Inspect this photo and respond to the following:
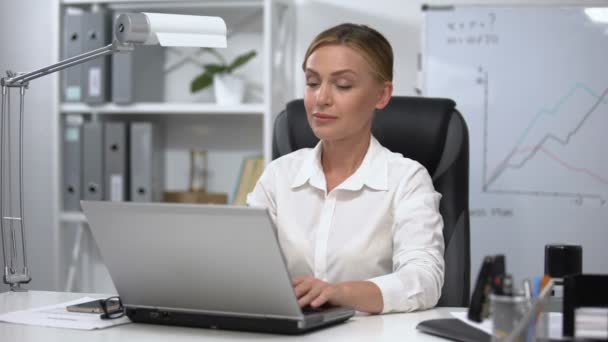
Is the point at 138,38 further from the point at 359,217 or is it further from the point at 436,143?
the point at 436,143

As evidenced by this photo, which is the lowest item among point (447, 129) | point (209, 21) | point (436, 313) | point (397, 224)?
point (436, 313)

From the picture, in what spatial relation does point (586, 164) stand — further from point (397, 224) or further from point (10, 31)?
→ point (10, 31)

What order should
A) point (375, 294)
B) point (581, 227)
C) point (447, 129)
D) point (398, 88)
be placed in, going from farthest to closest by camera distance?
point (398, 88)
point (581, 227)
point (447, 129)
point (375, 294)

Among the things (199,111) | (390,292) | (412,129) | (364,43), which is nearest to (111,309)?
(390,292)

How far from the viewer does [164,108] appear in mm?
3191

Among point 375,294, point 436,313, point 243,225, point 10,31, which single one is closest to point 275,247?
point 243,225

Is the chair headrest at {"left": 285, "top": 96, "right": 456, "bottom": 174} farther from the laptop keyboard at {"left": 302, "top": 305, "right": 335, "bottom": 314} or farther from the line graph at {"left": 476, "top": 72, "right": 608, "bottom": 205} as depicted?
the line graph at {"left": 476, "top": 72, "right": 608, "bottom": 205}

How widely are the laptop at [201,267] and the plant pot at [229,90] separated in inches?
76.7

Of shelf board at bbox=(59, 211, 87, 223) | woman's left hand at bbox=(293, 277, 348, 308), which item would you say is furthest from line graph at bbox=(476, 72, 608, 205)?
woman's left hand at bbox=(293, 277, 348, 308)

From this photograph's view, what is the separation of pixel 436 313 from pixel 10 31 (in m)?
2.72

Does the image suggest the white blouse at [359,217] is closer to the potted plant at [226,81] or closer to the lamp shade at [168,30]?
the lamp shade at [168,30]

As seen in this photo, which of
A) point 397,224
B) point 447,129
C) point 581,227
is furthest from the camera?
point 581,227

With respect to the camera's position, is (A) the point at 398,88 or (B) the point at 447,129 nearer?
(B) the point at 447,129

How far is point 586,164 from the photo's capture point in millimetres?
2908
